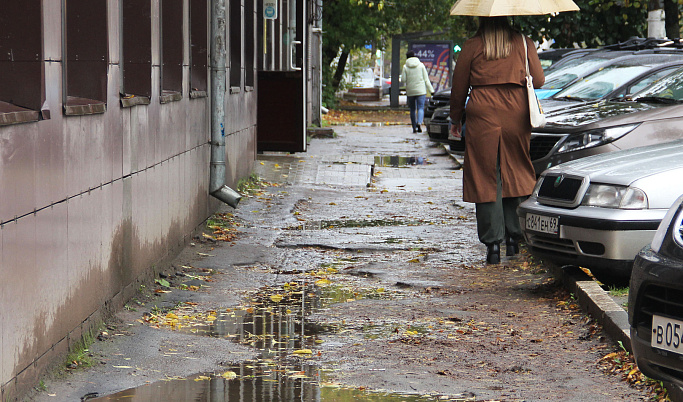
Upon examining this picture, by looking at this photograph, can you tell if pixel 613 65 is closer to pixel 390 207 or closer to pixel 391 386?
pixel 390 207

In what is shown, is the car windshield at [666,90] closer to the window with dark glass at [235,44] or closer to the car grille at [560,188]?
the car grille at [560,188]

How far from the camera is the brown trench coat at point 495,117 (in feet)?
26.5

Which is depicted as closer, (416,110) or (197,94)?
(197,94)

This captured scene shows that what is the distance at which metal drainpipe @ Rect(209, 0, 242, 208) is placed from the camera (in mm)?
10219

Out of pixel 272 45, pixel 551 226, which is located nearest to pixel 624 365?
pixel 551 226

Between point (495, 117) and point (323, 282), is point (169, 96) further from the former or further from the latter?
point (495, 117)

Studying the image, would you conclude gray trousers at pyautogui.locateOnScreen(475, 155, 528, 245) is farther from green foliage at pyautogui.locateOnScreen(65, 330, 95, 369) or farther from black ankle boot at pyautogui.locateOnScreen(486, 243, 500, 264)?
green foliage at pyautogui.locateOnScreen(65, 330, 95, 369)

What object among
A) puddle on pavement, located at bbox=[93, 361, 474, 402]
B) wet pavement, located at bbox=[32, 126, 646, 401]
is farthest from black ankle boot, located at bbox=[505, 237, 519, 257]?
puddle on pavement, located at bbox=[93, 361, 474, 402]

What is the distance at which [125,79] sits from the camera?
272 inches

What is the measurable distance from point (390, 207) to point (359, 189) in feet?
5.94

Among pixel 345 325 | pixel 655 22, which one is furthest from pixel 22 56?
pixel 655 22

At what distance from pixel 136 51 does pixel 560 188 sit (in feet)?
9.92

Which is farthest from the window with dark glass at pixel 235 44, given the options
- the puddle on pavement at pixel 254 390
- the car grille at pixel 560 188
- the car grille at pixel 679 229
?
the car grille at pixel 679 229

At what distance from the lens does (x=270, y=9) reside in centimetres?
1630
